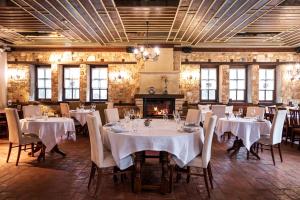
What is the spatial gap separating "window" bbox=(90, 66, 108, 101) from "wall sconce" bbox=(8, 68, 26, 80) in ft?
8.47

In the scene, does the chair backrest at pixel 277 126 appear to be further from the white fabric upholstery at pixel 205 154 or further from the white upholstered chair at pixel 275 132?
the white fabric upholstery at pixel 205 154

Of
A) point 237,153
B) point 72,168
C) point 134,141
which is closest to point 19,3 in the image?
point 72,168

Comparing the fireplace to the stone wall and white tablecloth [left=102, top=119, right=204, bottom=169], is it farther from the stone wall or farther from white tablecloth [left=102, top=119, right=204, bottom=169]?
white tablecloth [left=102, top=119, right=204, bottom=169]

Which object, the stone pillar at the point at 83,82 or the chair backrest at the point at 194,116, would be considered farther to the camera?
the stone pillar at the point at 83,82

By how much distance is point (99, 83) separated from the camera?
37.0 feet

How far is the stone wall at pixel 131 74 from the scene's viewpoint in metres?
10.7

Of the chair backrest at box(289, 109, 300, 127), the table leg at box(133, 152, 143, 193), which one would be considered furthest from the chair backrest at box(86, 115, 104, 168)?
the chair backrest at box(289, 109, 300, 127)

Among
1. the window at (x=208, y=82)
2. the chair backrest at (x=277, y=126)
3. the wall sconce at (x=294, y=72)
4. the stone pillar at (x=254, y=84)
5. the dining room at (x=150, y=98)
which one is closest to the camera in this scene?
the dining room at (x=150, y=98)

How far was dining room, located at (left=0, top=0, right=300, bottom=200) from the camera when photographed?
3855 mm

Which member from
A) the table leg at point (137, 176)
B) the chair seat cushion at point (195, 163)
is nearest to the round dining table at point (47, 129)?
the table leg at point (137, 176)

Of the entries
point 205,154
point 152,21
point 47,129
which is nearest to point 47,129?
point 47,129

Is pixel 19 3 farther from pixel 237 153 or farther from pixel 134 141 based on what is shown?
pixel 237 153

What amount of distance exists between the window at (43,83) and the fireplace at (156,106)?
156 inches

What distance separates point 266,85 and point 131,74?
5.24m
